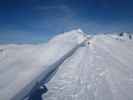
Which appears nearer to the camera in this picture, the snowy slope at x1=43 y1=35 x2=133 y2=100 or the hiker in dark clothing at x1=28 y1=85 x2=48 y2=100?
the hiker in dark clothing at x1=28 y1=85 x2=48 y2=100

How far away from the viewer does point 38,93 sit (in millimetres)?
3354

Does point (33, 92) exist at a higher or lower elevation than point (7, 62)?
lower

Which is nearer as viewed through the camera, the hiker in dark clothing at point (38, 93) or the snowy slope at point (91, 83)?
the hiker in dark clothing at point (38, 93)

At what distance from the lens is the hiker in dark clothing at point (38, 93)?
3.14 metres

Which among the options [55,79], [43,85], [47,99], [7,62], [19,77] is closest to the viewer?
[47,99]

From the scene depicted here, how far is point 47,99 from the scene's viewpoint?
10.6ft

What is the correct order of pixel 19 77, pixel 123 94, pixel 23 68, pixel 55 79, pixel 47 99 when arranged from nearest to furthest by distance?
pixel 47 99 → pixel 123 94 → pixel 19 77 → pixel 55 79 → pixel 23 68

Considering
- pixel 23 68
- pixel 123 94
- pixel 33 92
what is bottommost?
pixel 123 94

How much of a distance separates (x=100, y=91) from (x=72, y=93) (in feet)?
1.97

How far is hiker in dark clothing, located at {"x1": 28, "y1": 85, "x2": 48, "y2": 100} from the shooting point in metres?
3.14

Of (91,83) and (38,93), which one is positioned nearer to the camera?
(38,93)

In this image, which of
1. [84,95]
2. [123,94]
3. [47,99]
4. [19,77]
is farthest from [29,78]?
[123,94]

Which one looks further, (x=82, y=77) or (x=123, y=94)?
(x=82, y=77)

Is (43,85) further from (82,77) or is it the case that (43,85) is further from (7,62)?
(7,62)
